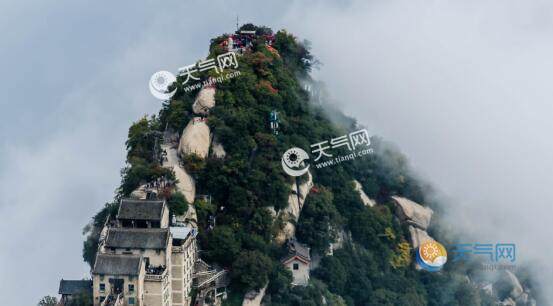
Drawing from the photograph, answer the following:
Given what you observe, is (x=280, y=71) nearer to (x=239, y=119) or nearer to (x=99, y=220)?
(x=239, y=119)

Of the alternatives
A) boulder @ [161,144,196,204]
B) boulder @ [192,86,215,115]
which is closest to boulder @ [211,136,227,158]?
boulder @ [161,144,196,204]

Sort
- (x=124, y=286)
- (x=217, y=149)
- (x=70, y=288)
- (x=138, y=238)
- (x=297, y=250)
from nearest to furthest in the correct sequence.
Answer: (x=124, y=286) < (x=138, y=238) < (x=70, y=288) < (x=297, y=250) < (x=217, y=149)

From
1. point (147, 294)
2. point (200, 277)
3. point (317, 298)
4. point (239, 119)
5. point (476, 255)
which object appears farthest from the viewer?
point (476, 255)

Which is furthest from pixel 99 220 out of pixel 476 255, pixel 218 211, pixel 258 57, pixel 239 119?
pixel 476 255

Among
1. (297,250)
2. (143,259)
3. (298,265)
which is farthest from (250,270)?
(143,259)

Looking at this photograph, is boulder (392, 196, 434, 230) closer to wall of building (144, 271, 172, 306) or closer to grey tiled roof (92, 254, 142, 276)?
wall of building (144, 271, 172, 306)

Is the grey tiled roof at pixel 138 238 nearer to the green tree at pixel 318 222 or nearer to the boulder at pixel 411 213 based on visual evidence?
the green tree at pixel 318 222

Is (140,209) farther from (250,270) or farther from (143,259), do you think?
(250,270)
